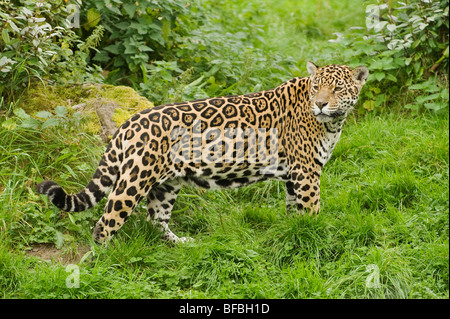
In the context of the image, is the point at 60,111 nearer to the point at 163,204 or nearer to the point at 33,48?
the point at 33,48

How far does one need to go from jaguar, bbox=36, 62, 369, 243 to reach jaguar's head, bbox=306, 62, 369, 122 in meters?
0.01

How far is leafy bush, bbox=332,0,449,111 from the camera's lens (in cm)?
833

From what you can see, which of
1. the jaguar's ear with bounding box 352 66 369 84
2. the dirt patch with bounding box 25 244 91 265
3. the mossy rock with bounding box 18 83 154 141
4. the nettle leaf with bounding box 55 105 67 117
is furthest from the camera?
the mossy rock with bounding box 18 83 154 141

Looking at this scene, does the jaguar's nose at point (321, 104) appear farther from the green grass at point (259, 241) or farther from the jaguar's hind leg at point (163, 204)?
the jaguar's hind leg at point (163, 204)

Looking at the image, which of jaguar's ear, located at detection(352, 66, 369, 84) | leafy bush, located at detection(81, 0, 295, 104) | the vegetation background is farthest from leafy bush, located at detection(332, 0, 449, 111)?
jaguar's ear, located at detection(352, 66, 369, 84)

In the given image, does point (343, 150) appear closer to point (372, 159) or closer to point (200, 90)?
point (372, 159)

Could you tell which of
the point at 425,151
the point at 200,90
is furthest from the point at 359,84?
the point at 200,90

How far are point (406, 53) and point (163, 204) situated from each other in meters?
4.59

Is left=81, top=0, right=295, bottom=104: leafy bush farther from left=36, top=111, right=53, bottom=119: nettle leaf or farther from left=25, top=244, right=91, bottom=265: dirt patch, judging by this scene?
left=25, top=244, right=91, bottom=265: dirt patch

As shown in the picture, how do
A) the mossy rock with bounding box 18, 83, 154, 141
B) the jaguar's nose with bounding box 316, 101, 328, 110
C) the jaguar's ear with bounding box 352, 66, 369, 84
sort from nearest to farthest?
the jaguar's nose with bounding box 316, 101, 328, 110 < the jaguar's ear with bounding box 352, 66, 369, 84 < the mossy rock with bounding box 18, 83, 154, 141

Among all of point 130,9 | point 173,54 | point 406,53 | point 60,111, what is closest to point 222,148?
point 60,111

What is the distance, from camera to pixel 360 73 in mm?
6629

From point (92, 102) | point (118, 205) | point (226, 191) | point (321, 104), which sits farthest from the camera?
point (226, 191)

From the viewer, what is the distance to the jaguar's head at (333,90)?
6426 millimetres
